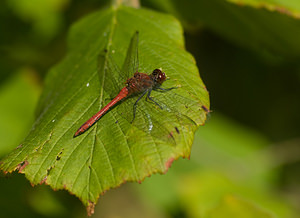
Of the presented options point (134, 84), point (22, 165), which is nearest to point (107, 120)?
point (134, 84)

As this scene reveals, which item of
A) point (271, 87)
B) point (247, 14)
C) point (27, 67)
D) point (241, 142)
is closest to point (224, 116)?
point (241, 142)

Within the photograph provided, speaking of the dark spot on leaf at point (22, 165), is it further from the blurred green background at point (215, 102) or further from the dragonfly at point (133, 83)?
the blurred green background at point (215, 102)

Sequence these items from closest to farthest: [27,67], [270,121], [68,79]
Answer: [68,79] → [27,67] → [270,121]

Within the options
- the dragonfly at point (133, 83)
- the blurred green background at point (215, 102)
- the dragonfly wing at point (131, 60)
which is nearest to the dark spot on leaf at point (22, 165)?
the dragonfly at point (133, 83)

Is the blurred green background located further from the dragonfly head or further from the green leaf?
the dragonfly head

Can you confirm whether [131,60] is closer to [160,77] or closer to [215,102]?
[160,77]

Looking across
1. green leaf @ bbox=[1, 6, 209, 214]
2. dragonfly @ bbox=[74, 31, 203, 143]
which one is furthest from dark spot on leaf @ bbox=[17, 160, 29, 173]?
dragonfly @ bbox=[74, 31, 203, 143]

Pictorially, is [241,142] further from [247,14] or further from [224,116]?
[247,14]
